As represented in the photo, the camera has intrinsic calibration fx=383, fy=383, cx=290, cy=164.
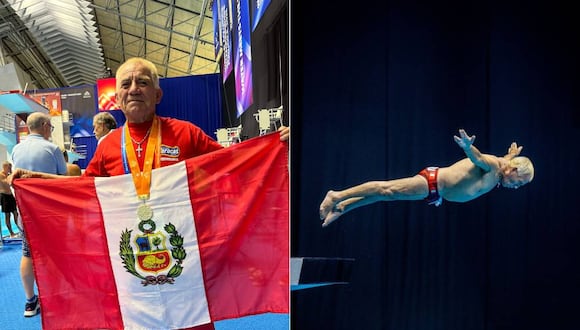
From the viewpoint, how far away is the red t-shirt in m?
1.68

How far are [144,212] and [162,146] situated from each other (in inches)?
12.1

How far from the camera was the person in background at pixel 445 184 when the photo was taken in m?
1.74

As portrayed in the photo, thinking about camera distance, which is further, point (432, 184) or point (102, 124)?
point (102, 124)

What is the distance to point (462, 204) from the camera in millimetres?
1789

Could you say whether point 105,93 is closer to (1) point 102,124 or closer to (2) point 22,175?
(1) point 102,124

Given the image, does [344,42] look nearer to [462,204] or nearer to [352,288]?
[462,204]

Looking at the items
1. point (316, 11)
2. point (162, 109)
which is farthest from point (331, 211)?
point (162, 109)

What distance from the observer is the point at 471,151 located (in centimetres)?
169

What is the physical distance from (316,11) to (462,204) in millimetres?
1105

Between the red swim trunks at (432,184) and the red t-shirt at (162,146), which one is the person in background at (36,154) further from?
the red swim trunks at (432,184)

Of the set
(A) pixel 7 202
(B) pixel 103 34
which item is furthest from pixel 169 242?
(B) pixel 103 34

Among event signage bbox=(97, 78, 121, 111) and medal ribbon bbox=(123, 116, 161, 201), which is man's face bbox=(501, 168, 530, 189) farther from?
event signage bbox=(97, 78, 121, 111)

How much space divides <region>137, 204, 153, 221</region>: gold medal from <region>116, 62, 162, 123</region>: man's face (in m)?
0.38

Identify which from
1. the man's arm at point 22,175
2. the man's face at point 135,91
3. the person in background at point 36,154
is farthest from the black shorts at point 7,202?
the man's face at point 135,91
